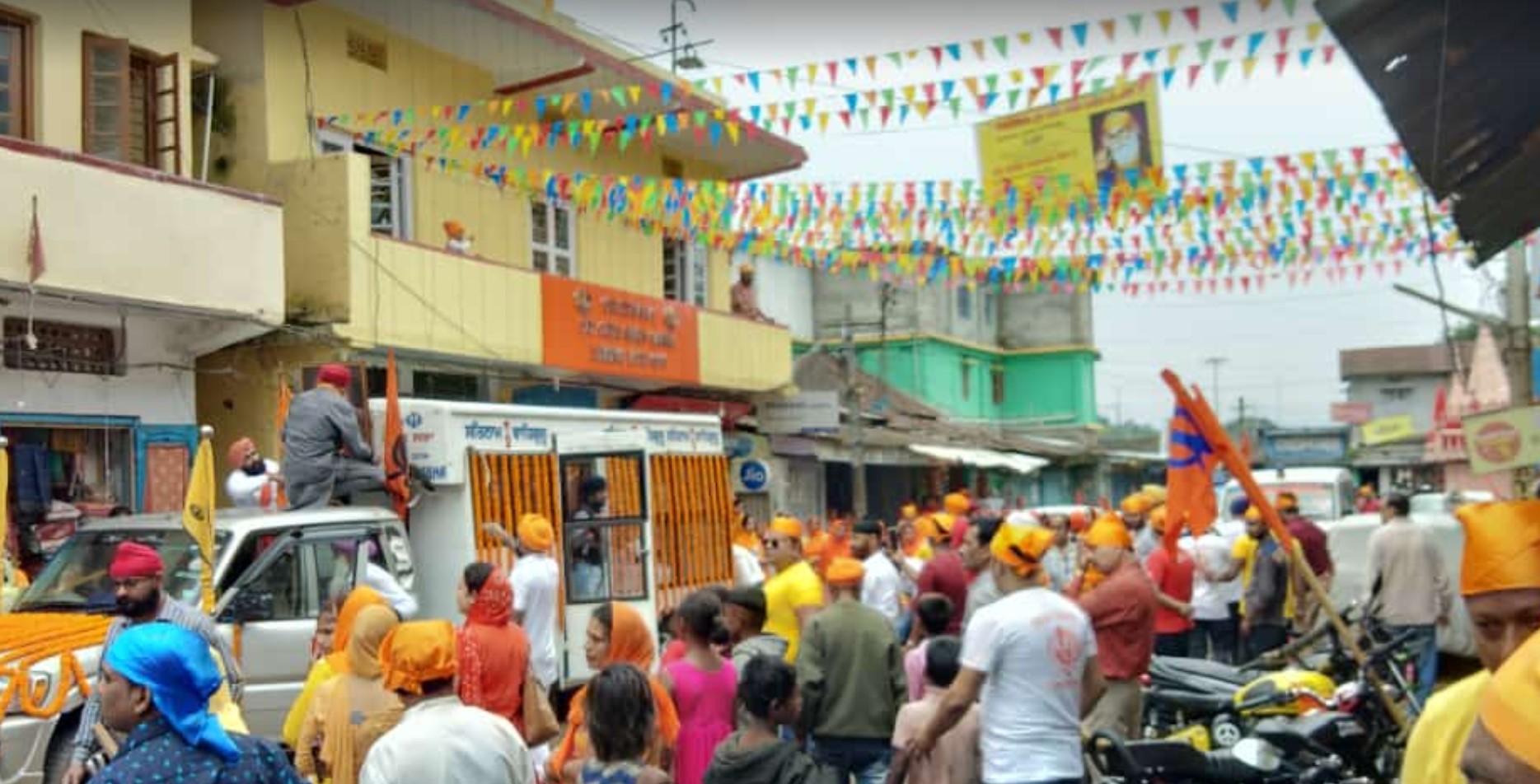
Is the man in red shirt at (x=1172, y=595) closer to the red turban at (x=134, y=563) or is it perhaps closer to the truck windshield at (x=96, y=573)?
the truck windshield at (x=96, y=573)

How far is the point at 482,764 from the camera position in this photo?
4.61 meters

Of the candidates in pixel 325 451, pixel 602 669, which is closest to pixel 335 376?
pixel 325 451

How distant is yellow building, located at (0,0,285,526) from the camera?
42.1ft

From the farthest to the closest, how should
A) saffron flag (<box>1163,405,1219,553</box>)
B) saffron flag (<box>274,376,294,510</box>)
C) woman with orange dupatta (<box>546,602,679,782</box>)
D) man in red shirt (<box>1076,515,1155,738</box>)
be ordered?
saffron flag (<box>274,376,294,510</box>) → saffron flag (<box>1163,405,1219,553</box>) → man in red shirt (<box>1076,515,1155,738</box>) → woman with orange dupatta (<box>546,602,679,782</box>)

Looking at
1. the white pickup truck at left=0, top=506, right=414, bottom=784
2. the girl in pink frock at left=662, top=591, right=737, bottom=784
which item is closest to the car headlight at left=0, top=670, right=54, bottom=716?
the white pickup truck at left=0, top=506, right=414, bottom=784

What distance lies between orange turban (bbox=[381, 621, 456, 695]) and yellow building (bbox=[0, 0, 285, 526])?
8895mm

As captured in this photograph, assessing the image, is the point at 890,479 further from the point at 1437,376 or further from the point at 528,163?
the point at 1437,376

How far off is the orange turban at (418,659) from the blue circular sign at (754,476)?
731 inches

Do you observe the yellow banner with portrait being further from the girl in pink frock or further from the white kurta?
the white kurta

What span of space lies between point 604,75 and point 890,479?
56.8ft

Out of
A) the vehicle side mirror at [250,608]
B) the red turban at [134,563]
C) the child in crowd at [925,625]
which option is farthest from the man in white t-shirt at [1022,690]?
the vehicle side mirror at [250,608]

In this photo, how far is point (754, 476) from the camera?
23.5 meters

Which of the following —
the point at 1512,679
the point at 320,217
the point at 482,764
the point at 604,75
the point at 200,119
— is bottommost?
the point at 482,764

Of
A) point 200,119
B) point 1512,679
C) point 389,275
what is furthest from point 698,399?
point 1512,679
